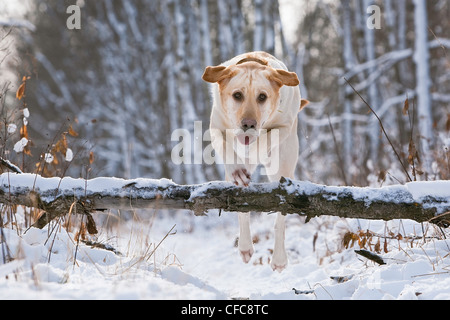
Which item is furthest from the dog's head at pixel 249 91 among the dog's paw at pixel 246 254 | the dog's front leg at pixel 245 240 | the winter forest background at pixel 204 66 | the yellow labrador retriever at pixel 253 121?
the winter forest background at pixel 204 66

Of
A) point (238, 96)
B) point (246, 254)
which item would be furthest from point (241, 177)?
point (246, 254)

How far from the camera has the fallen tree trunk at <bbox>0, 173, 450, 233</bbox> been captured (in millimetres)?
2887

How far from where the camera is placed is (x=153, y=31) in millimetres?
16719

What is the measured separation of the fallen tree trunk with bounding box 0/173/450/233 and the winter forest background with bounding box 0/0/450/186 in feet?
11.6

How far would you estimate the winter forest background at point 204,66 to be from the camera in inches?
395

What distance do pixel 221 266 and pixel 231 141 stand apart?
5.57ft

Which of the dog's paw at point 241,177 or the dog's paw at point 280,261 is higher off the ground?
the dog's paw at point 241,177

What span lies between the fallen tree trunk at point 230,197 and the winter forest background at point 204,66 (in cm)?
354

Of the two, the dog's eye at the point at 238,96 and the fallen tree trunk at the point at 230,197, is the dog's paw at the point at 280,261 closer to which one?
the fallen tree trunk at the point at 230,197

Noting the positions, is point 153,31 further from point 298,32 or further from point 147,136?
point 298,32

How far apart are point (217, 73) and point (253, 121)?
0.59 metres

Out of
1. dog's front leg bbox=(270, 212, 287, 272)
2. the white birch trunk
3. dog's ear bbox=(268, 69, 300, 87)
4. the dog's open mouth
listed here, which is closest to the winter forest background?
the white birch trunk

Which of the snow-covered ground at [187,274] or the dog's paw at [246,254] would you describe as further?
the dog's paw at [246,254]
